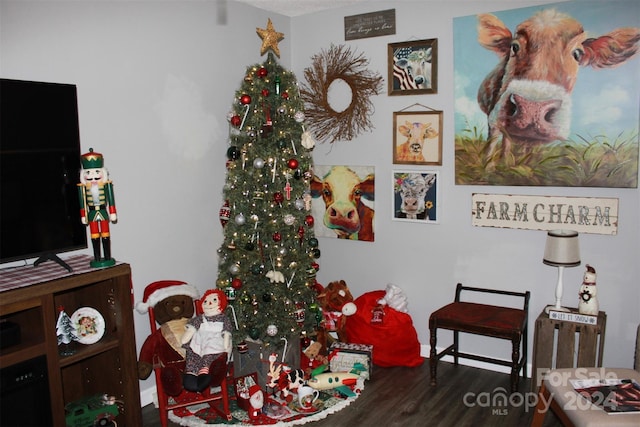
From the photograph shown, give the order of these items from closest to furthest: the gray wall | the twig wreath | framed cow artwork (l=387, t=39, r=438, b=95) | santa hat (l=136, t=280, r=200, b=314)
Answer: the gray wall < santa hat (l=136, t=280, r=200, b=314) < framed cow artwork (l=387, t=39, r=438, b=95) < the twig wreath

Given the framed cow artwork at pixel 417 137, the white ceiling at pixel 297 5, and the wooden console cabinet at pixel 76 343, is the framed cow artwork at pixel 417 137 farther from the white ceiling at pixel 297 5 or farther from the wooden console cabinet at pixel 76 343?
the wooden console cabinet at pixel 76 343

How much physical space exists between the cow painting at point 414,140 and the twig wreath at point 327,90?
320mm

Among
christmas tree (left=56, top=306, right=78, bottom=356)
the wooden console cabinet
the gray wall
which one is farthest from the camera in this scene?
the gray wall

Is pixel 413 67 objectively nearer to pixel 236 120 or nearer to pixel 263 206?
pixel 236 120

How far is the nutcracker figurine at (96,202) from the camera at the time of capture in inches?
111

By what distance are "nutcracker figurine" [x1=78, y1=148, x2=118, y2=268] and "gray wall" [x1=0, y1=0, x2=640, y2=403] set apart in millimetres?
356

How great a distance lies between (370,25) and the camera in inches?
165

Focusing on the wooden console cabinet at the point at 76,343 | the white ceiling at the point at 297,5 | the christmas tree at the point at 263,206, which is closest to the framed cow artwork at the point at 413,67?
the white ceiling at the point at 297,5

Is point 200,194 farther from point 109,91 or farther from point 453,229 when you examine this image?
point 453,229

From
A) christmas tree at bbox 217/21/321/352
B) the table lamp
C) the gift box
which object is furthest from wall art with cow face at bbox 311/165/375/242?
the table lamp

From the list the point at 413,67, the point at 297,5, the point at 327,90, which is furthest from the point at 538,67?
the point at 297,5

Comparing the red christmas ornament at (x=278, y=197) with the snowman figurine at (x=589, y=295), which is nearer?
the snowman figurine at (x=589, y=295)

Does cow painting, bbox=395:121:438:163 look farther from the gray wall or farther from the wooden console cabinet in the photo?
the wooden console cabinet

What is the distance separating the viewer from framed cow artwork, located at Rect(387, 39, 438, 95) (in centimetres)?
396
